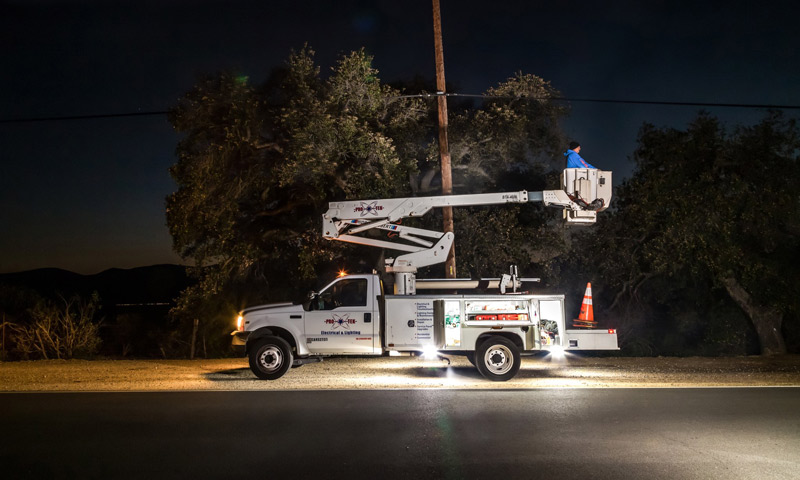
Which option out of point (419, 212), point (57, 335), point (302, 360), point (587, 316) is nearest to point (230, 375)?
point (302, 360)

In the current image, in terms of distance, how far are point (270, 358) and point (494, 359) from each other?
440 cm

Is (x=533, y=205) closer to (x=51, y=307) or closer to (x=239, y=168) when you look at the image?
(x=239, y=168)

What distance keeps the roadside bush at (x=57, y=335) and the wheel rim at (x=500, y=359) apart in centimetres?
1434

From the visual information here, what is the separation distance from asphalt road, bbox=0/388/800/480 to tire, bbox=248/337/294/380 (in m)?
1.87

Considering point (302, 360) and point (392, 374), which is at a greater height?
point (302, 360)

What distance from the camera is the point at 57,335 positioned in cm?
2142

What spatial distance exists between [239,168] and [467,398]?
35.6 ft

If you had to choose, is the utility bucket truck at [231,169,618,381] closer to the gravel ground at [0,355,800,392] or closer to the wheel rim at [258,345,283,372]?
the wheel rim at [258,345,283,372]

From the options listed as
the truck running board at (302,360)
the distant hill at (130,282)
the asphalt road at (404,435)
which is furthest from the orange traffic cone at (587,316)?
the distant hill at (130,282)

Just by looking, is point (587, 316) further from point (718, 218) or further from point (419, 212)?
point (718, 218)

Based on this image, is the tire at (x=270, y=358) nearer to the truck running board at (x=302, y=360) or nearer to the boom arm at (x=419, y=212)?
the truck running board at (x=302, y=360)

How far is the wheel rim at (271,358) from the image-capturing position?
13.3 meters

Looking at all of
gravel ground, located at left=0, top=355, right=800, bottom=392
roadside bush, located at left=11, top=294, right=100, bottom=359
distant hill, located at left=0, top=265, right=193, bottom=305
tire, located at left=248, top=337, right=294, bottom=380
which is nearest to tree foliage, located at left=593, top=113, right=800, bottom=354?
gravel ground, located at left=0, top=355, right=800, bottom=392

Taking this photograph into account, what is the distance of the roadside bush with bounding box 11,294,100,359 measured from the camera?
2094cm
